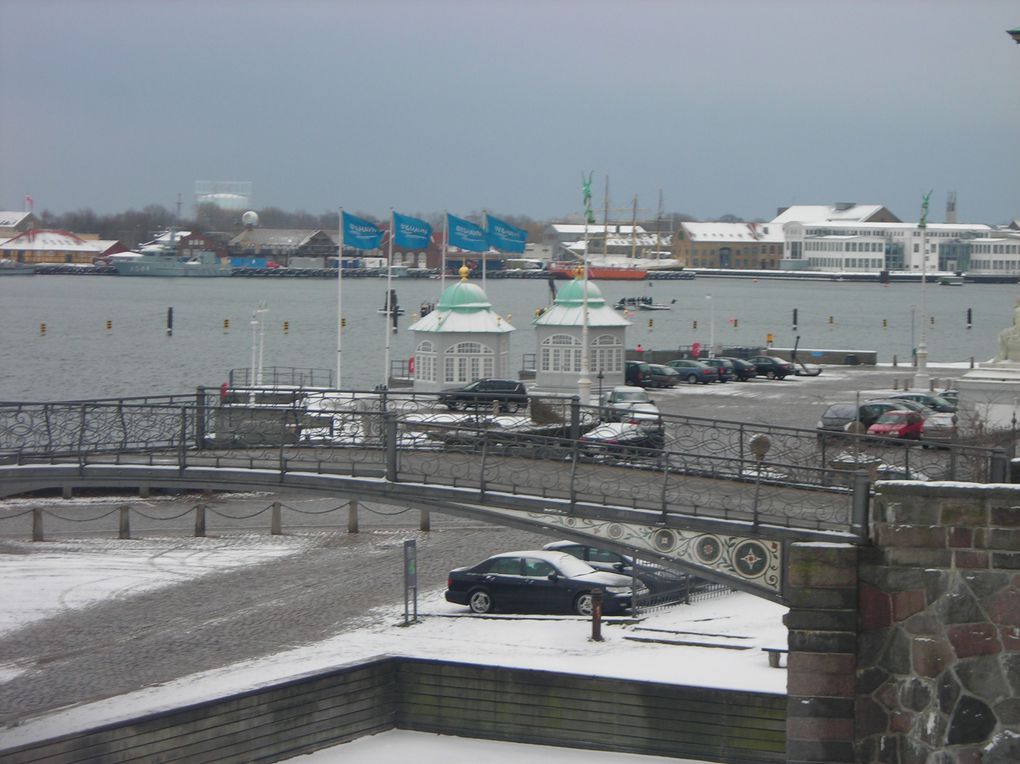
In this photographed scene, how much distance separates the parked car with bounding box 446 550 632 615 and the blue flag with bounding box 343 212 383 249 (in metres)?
24.4

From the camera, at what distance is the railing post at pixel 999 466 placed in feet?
48.9

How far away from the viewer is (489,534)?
91.9ft

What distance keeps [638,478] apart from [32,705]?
25.8 feet

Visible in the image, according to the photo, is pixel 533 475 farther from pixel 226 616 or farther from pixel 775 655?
pixel 226 616

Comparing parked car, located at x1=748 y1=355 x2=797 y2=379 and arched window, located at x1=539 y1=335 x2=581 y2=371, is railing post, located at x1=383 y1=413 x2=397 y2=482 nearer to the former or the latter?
arched window, located at x1=539 y1=335 x2=581 y2=371

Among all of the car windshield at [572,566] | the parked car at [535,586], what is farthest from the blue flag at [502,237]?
the parked car at [535,586]

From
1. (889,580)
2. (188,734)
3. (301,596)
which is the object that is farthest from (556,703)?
(301,596)

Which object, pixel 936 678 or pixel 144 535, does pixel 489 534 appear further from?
pixel 936 678

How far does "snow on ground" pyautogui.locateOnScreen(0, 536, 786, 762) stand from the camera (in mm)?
16047

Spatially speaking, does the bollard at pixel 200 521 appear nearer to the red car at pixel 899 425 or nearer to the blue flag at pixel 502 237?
the red car at pixel 899 425

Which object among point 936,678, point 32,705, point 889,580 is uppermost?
point 889,580

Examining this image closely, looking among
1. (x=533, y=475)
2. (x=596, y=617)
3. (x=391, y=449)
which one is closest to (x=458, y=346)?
(x=596, y=617)

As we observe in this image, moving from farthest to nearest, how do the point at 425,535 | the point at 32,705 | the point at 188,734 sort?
the point at 425,535
the point at 32,705
the point at 188,734

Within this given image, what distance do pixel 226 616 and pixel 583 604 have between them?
550 cm
